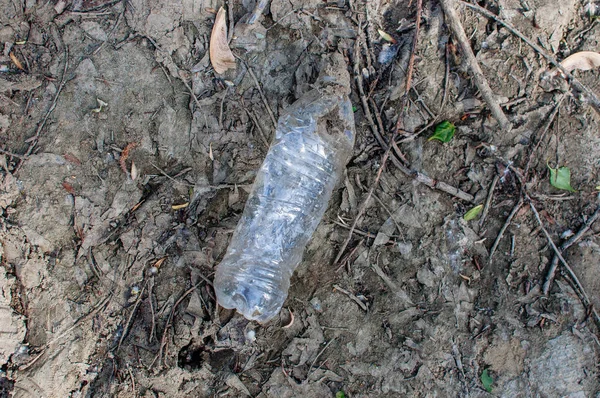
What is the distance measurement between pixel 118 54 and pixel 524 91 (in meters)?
2.44

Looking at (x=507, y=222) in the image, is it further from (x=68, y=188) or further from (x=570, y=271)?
(x=68, y=188)

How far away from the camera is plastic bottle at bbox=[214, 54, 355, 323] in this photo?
103 inches

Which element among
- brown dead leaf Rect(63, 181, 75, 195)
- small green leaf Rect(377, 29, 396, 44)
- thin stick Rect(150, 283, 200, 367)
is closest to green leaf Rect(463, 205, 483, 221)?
small green leaf Rect(377, 29, 396, 44)

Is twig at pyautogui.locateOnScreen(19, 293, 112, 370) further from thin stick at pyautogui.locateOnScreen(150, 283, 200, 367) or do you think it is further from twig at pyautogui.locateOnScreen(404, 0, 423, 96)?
twig at pyautogui.locateOnScreen(404, 0, 423, 96)

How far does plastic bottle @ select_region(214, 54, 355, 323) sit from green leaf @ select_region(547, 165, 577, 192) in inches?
45.9

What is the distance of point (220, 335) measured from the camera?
2.64 m

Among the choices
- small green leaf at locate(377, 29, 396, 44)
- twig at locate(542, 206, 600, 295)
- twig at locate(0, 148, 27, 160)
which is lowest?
twig at locate(542, 206, 600, 295)

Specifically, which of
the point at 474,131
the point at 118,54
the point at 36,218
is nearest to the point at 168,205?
the point at 36,218

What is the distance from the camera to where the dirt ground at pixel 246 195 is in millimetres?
2516

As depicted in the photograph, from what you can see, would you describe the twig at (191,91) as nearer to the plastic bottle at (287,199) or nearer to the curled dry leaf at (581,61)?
the plastic bottle at (287,199)

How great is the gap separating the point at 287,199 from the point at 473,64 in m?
1.37

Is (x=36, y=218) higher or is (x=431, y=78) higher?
(x=431, y=78)

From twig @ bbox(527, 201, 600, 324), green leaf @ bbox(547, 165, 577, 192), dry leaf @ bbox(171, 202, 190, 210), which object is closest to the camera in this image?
twig @ bbox(527, 201, 600, 324)

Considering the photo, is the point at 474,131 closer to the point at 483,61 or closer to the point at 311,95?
the point at 483,61
